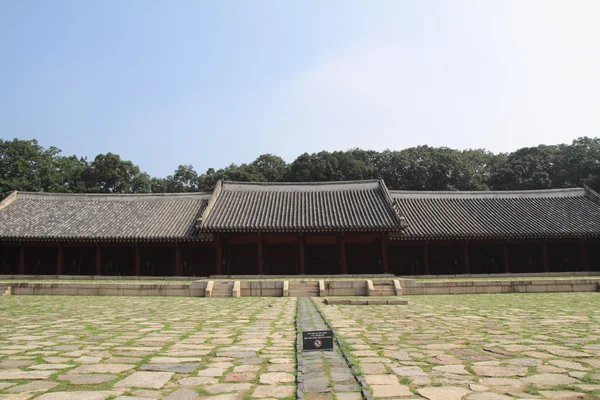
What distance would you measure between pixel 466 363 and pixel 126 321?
22.8ft

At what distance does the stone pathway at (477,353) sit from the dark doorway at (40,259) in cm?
2285

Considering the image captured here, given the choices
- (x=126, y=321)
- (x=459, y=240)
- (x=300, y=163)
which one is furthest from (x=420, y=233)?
(x=300, y=163)

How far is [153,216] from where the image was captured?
95.1 ft

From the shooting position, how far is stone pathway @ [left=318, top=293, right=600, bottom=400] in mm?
4188

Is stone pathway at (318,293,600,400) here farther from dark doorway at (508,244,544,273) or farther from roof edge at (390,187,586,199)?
roof edge at (390,187,586,199)

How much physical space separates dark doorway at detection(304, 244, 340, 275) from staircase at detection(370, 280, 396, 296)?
9028 mm

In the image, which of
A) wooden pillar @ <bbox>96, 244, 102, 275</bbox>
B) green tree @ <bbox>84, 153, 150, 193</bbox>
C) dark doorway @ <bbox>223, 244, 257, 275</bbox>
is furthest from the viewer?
green tree @ <bbox>84, 153, 150, 193</bbox>

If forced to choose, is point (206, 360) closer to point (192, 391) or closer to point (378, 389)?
point (192, 391)

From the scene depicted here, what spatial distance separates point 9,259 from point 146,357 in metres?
26.7

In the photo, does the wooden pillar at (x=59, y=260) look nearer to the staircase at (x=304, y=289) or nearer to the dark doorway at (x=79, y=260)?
the dark doorway at (x=79, y=260)

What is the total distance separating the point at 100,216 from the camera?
94.9 ft

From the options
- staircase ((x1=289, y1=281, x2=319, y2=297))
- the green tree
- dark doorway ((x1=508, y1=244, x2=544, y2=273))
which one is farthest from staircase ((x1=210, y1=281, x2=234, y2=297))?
the green tree

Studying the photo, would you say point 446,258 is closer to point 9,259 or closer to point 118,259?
point 118,259

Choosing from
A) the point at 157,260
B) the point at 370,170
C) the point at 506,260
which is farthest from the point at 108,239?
the point at 370,170
